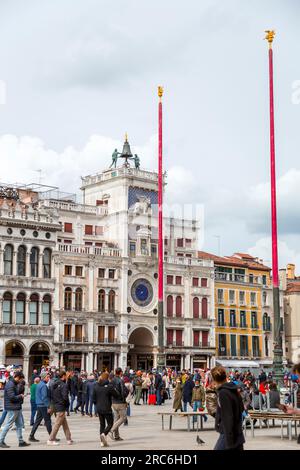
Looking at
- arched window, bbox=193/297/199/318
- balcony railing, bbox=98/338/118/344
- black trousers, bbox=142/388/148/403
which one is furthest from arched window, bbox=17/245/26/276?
black trousers, bbox=142/388/148/403

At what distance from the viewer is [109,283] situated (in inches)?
2623

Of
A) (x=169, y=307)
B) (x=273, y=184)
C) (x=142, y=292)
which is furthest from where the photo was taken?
(x=169, y=307)

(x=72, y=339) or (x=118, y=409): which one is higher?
(x=72, y=339)

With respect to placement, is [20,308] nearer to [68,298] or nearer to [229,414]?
[68,298]

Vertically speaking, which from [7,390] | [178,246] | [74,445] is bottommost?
[74,445]

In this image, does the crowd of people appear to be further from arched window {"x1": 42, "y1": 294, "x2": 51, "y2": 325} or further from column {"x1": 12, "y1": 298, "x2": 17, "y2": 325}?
arched window {"x1": 42, "y1": 294, "x2": 51, "y2": 325}

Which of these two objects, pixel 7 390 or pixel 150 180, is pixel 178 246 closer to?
pixel 150 180

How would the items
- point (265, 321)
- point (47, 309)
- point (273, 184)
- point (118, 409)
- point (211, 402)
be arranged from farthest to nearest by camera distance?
point (265, 321) → point (47, 309) → point (273, 184) → point (118, 409) → point (211, 402)

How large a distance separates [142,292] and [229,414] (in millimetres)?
58869

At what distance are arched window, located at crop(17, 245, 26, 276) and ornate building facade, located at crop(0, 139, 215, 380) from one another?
0.17 meters

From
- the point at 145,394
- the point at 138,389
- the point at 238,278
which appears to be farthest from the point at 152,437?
the point at 238,278
